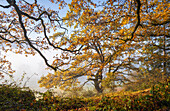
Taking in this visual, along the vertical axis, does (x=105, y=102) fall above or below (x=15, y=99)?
below

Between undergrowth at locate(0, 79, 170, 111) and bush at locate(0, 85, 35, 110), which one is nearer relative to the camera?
undergrowth at locate(0, 79, 170, 111)

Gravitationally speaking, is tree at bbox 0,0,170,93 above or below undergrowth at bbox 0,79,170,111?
above

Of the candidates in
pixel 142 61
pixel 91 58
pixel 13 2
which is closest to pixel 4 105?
pixel 13 2

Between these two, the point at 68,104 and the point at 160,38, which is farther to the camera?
the point at 160,38

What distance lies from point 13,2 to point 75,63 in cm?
738

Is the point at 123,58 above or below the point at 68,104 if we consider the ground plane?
above

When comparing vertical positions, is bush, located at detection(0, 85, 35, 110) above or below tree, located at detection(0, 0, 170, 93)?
below

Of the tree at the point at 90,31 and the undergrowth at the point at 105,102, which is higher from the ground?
the tree at the point at 90,31

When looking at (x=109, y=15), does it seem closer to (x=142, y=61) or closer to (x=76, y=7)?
(x=76, y=7)

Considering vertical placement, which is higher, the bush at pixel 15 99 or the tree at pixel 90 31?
the tree at pixel 90 31

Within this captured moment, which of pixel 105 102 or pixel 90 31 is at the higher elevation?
pixel 90 31

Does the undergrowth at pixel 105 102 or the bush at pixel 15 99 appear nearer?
the undergrowth at pixel 105 102

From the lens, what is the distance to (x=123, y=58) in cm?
1193

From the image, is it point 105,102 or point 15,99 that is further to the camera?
point 15,99
